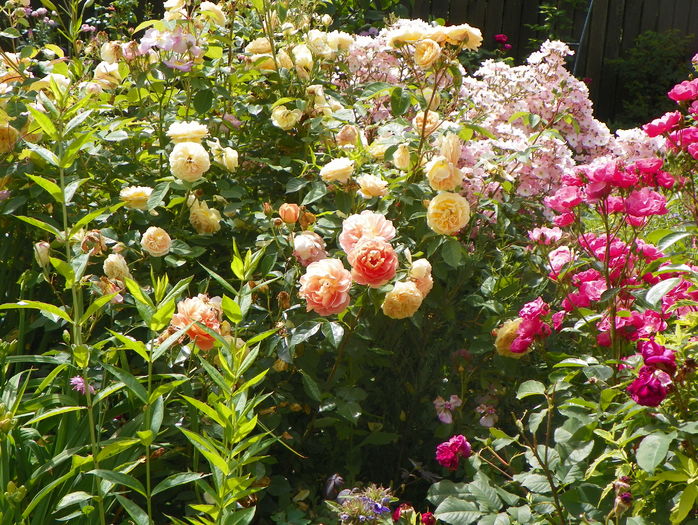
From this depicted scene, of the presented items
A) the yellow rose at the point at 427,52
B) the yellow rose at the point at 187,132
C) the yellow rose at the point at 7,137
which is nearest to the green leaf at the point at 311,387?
the yellow rose at the point at 187,132

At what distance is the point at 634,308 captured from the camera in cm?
192

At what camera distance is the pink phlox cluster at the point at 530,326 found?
1.85 m

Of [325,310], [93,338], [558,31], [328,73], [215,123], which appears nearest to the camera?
[325,310]

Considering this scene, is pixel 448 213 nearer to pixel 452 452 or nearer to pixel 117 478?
pixel 452 452

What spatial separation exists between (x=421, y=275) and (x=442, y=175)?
26cm

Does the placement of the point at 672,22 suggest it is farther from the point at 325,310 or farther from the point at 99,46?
the point at 325,310

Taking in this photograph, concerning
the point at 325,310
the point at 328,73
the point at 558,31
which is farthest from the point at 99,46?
the point at 558,31

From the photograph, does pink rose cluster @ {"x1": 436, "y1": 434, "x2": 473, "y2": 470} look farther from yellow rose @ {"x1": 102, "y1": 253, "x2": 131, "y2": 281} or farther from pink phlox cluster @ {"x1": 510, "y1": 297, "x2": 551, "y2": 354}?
yellow rose @ {"x1": 102, "y1": 253, "x2": 131, "y2": 281}

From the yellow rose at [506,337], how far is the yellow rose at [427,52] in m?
0.63

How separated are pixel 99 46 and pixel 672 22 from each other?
656cm

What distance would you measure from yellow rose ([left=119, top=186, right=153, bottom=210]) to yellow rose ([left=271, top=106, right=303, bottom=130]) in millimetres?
405

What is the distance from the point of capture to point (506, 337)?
201cm

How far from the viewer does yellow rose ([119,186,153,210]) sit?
2074mm

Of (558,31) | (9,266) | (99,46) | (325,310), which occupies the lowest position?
(558,31)
